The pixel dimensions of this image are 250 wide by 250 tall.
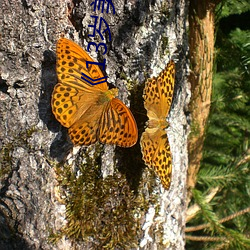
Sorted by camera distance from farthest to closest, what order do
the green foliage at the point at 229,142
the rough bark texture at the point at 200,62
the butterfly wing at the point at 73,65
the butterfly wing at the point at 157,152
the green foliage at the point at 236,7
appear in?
1. the green foliage at the point at 236,7
2. the green foliage at the point at 229,142
3. the rough bark texture at the point at 200,62
4. the butterfly wing at the point at 157,152
5. the butterfly wing at the point at 73,65

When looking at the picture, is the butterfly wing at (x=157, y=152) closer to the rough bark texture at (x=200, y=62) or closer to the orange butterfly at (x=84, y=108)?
the orange butterfly at (x=84, y=108)

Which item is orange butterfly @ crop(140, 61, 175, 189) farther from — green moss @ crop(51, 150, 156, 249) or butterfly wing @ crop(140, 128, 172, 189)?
green moss @ crop(51, 150, 156, 249)

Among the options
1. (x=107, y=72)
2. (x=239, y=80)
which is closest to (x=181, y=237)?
(x=107, y=72)

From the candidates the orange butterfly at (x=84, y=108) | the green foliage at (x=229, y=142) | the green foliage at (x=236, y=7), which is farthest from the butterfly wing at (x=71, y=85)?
the green foliage at (x=236, y=7)

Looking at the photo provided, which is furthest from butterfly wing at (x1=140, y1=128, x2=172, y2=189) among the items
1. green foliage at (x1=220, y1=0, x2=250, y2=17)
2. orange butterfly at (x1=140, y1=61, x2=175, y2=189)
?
green foliage at (x1=220, y1=0, x2=250, y2=17)

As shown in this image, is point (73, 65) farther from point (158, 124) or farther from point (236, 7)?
point (236, 7)

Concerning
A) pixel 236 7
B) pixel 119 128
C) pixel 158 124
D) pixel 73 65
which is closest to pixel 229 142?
pixel 236 7
